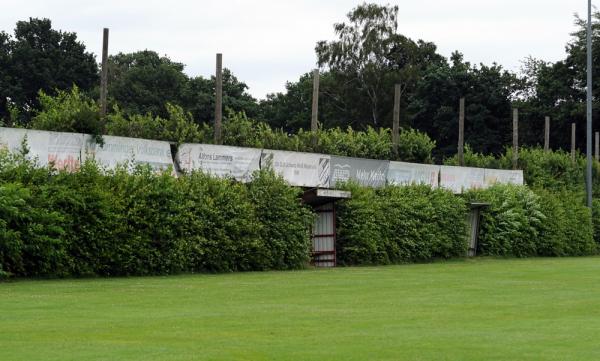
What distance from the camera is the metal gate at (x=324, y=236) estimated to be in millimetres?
39938

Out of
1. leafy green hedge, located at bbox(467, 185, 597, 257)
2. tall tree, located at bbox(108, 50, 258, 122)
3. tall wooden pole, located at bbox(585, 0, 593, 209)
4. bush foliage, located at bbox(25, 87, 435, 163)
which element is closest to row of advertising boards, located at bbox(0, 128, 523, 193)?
bush foliage, located at bbox(25, 87, 435, 163)

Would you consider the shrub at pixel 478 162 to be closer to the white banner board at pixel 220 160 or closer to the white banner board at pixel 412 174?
the white banner board at pixel 412 174

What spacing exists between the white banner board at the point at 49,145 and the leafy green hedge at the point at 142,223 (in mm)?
671

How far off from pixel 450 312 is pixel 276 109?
8147 centimetres

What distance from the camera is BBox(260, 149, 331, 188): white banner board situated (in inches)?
1496

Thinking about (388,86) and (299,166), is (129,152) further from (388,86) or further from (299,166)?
(388,86)

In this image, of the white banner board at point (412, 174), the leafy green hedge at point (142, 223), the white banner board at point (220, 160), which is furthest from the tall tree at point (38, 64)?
the leafy green hedge at point (142, 223)

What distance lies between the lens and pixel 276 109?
99.9 metres

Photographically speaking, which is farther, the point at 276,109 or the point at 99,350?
the point at 276,109

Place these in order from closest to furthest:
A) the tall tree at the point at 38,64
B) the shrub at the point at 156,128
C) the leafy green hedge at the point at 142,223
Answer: the leafy green hedge at the point at 142,223
the shrub at the point at 156,128
the tall tree at the point at 38,64

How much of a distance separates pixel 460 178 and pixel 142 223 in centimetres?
2211

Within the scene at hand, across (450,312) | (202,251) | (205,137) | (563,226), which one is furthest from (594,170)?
(450,312)

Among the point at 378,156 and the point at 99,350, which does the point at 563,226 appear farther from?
the point at 99,350

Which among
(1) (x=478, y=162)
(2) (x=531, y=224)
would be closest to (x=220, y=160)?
(2) (x=531, y=224)
